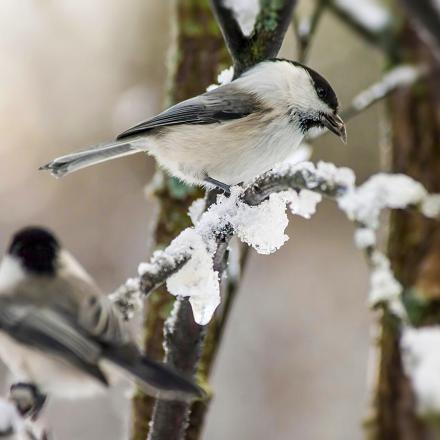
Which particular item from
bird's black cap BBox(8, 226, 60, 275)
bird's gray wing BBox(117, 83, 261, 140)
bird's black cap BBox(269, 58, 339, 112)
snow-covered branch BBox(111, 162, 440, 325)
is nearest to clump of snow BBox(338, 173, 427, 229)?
snow-covered branch BBox(111, 162, 440, 325)

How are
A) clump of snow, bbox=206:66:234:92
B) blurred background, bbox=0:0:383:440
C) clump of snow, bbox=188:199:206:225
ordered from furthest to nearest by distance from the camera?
blurred background, bbox=0:0:383:440 → clump of snow, bbox=206:66:234:92 → clump of snow, bbox=188:199:206:225

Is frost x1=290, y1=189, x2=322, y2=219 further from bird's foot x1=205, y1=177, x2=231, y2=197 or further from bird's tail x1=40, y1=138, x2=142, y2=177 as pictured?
bird's tail x1=40, y1=138, x2=142, y2=177

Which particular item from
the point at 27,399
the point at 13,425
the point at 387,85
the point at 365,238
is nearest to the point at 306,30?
the point at 387,85

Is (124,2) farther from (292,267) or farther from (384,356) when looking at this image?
(384,356)

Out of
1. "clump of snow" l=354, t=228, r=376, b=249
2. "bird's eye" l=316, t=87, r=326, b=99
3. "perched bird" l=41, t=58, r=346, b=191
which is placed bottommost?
"clump of snow" l=354, t=228, r=376, b=249

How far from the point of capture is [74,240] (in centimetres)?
561

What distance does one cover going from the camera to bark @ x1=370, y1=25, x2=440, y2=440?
2.07 meters

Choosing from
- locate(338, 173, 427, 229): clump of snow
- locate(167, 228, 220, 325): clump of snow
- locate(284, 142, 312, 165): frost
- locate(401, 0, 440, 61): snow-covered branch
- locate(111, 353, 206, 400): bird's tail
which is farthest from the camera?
locate(284, 142, 312, 165): frost

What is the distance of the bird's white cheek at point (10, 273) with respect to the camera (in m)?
1.22

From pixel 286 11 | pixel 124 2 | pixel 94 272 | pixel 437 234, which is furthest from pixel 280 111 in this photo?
pixel 124 2

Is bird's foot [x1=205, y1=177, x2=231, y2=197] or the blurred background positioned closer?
bird's foot [x1=205, y1=177, x2=231, y2=197]

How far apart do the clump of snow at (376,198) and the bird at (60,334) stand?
0.43 meters

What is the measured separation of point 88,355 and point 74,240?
15.2 feet

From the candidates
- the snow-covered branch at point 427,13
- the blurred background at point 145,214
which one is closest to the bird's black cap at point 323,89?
the snow-covered branch at point 427,13
